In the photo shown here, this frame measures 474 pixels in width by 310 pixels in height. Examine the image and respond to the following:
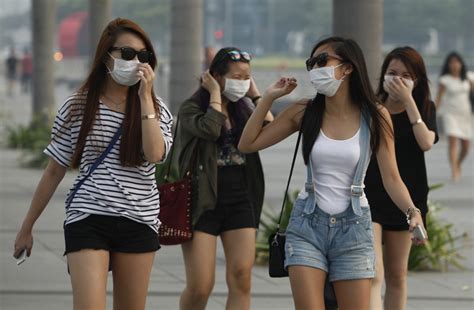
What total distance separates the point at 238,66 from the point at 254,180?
64 centimetres

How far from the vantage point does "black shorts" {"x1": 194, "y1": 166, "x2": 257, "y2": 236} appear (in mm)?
7328

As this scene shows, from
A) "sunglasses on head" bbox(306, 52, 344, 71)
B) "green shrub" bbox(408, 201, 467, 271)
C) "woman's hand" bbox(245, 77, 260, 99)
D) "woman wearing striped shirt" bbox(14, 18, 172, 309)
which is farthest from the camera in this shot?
"green shrub" bbox(408, 201, 467, 271)

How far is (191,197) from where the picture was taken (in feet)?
24.0

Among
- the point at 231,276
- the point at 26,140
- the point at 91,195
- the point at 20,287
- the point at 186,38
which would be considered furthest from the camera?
the point at 26,140

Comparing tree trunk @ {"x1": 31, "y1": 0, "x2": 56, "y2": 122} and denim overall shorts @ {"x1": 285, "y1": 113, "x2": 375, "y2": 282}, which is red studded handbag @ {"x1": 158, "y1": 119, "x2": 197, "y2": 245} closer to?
denim overall shorts @ {"x1": 285, "y1": 113, "x2": 375, "y2": 282}

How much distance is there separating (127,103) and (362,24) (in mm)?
4740

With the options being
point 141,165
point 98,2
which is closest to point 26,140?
point 98,2

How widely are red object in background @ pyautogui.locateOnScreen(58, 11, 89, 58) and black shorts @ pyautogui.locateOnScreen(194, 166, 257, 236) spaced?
78740 mm

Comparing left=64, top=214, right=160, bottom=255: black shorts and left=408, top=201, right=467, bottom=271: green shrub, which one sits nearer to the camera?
left=64, top=214, right=160, bottom=255: black shorts

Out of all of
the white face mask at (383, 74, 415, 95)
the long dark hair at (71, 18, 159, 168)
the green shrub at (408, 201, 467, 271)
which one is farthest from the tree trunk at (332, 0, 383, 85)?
the long dark hair at (71, 18, 159, 168)

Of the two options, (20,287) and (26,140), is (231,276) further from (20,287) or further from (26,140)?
(26,140)

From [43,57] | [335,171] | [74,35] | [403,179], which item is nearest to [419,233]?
[335,171]

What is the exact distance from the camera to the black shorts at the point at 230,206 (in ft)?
24.0

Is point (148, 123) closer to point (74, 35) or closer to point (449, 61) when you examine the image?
point (449, 61)
